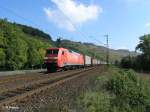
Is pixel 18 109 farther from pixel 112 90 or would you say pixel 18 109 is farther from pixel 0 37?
pixel 0 37

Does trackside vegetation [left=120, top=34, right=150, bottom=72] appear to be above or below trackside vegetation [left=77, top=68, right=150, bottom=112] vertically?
above

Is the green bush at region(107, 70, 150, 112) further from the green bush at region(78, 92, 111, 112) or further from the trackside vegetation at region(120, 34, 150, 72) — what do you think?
the trackside vegetation at region(120, 34, 150, 72)

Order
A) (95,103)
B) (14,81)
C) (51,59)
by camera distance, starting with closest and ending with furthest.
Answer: (95,103) → (14,81) → (51,59)

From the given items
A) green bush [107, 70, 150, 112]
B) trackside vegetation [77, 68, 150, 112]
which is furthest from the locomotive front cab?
trackside vegetation [77, 68, 150, 112]

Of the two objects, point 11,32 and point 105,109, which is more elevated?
point 11,32

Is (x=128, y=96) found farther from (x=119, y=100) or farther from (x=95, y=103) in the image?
(x=95, y=103)

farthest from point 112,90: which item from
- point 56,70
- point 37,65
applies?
point 37,65

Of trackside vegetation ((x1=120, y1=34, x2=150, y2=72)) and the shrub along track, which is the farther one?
trackside vegetation ((x1=120, y1=34, x2=150, y2=72))

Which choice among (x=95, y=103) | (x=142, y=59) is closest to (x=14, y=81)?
(x=95, y=103)

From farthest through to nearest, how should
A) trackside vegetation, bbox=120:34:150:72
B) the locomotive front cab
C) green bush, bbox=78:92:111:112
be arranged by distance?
trackside vegetation, bbox=120:34:150:72 < the locomotive front cab < green bush, bbox=78:92:111:112

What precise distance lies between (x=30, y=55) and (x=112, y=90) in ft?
140

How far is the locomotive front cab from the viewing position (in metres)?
47.2

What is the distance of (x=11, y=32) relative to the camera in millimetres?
54531

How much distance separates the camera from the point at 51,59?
47438 mm
